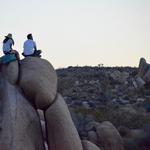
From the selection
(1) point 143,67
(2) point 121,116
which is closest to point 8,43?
(2) point 121,116

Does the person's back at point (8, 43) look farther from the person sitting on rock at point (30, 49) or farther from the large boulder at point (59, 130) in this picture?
the large boulder at point (59, 130)

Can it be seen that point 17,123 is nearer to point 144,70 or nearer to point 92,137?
point 92,137

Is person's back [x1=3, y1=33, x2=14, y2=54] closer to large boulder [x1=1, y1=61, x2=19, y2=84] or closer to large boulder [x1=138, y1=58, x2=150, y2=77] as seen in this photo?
large boulder [x1=1, y1=61, x2=19, y2=84]

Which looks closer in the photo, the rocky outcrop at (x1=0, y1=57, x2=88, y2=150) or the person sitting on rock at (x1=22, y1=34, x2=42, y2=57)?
the rocky outcrop at (x1=0, y1=57, x2=88, y2=150)

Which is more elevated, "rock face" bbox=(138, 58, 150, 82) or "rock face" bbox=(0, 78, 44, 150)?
"rock face" bbox=(0, 78, 44, 150)

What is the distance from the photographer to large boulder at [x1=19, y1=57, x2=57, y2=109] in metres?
18.8

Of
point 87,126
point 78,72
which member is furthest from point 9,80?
point 78,72

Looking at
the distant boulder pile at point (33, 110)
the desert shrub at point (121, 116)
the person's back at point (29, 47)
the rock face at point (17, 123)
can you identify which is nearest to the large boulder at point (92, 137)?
the desert shrub at point (121, 116)

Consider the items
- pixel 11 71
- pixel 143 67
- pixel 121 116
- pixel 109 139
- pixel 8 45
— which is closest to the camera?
pixel 11 71

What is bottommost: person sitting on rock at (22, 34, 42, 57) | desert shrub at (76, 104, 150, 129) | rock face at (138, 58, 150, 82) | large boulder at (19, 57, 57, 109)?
rock face at (138, 58, 150, 82)

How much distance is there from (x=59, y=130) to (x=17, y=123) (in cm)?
158

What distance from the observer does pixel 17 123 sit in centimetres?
1784

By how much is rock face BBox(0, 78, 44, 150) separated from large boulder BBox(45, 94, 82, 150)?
0.38 metres

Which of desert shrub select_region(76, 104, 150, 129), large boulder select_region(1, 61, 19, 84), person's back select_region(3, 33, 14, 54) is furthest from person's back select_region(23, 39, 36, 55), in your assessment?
desert shrub select_region(76, 104, 150, 129)
